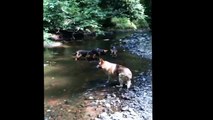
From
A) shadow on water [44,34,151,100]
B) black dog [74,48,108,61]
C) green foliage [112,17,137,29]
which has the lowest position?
shadow on water [44,34,151,100]

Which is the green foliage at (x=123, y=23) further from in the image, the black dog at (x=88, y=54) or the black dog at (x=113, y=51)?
the black dog at (x=88, y=54)

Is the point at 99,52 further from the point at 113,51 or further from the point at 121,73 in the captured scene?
the point at 121,73

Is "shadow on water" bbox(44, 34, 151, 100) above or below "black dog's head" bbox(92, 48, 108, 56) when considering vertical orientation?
below

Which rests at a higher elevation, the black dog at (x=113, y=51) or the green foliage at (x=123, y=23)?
the green foliage at (x=123, y=23)

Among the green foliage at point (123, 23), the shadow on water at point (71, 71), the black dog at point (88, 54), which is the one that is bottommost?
the shadow on water at point (71, 71)

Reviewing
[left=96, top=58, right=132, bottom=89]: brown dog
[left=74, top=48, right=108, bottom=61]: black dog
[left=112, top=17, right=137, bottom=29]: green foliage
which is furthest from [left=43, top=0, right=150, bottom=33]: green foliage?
[left=96, top=58, right=132, bottom=89]: brown dog

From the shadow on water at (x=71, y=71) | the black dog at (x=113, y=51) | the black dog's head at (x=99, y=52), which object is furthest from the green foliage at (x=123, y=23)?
the black dog's head at (x=99, y=52)

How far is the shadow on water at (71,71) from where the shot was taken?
5094 mm

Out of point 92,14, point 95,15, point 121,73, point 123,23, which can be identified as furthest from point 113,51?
point 123,23

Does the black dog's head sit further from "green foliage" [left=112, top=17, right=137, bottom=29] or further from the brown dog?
"green foliage" [left=112, top=17, right=137, bottom=29]

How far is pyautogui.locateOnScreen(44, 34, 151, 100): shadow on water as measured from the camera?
5.09 m

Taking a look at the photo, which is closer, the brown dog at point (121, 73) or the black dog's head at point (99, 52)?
the brown dog at point (121, 73)
